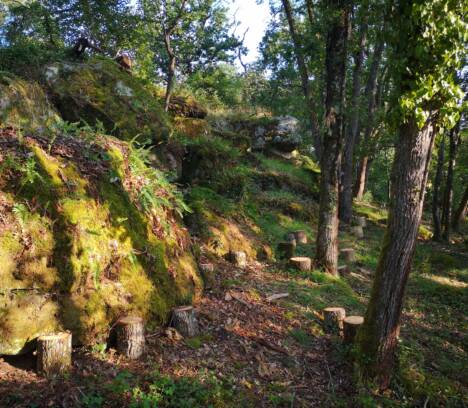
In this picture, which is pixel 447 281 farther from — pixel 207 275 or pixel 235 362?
pixel 235 362

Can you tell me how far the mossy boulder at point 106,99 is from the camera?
9.47 m

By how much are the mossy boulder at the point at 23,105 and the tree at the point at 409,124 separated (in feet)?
21.7

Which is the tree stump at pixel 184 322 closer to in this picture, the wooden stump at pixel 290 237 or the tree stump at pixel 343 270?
the tree stump at pixel 343 270

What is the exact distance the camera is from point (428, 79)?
4629mm

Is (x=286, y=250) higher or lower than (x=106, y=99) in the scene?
lower

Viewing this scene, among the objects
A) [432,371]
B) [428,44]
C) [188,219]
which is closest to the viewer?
[428,44]

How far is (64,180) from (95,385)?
2.69 metres

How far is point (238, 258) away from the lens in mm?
9031

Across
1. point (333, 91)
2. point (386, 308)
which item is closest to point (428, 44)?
point (386, 308)

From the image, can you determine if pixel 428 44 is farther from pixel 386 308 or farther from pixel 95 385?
pixel 95 385

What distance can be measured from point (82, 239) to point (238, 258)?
4713 mm

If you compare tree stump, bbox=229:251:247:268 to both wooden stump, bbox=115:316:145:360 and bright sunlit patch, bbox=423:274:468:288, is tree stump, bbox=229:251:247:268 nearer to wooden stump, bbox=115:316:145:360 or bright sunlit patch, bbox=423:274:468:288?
wooden stump, bbox=115:316:145:360

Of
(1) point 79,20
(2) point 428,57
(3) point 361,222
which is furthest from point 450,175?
(1) point 79,20

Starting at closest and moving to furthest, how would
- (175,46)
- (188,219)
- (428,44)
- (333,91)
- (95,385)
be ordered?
1. (95,385)
2. (428,44)
3. (333,91)
4. (188,219)
5. (175,46)
